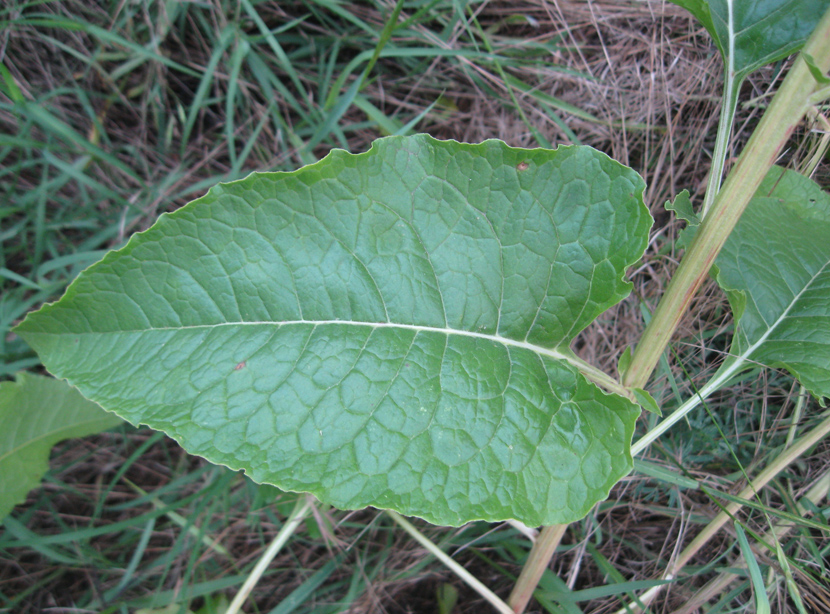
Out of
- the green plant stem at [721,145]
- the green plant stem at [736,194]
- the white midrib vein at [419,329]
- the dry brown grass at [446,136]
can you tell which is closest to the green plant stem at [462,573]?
the dry brown grass at [446,136]

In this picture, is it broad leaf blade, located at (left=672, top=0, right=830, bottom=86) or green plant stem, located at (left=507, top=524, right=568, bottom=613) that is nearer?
broad leaf blade, located at (left=672, top=0, right=830, bottom=86)

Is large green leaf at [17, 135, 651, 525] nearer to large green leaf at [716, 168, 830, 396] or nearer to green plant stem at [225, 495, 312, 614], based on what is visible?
large green leaf at [716, 168, 830, 396]

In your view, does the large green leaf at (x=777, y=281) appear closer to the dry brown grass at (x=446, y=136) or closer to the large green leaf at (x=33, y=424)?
the dry brown grass at (x=446, y=136)

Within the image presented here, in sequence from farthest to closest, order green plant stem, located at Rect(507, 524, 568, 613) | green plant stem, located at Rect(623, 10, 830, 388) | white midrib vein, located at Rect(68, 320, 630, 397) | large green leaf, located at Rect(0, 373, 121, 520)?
1. large green leaf, located at Rect(0, 373, 121, 520)
2. green plant stem, located at Rect(507, 524, 568, 613)
3. white midrib vein, located at Rect(68, 320, 630, 397)
4. green plant stem, located at Rect(623, 10, 830, 388)

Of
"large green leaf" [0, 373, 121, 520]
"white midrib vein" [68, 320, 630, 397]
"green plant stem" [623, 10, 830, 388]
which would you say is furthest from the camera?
"large green leaf" [0, 373, 121, 520]

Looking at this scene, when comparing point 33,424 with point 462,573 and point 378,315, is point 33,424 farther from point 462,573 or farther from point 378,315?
point 462,573

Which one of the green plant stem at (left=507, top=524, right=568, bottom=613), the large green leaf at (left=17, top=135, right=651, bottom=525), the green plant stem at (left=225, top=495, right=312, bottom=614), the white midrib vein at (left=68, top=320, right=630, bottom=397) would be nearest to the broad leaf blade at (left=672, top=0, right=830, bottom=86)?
the large green leaf at (left=17, top=135, right=651, bottom=525)

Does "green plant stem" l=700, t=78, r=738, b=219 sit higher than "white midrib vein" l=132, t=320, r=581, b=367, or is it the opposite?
"green plant stem" l=700, t=78, r=738, b=219
